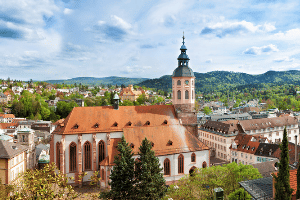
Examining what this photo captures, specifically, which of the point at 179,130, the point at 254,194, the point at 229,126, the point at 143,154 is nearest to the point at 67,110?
the point at 229,126

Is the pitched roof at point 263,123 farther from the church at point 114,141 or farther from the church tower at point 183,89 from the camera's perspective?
the church at point 114,141

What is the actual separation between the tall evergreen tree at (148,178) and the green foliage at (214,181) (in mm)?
1708

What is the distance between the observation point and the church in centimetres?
3928

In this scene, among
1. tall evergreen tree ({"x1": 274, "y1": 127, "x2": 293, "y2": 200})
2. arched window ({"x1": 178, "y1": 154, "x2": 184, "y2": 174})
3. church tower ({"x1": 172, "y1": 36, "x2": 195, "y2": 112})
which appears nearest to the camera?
tall evergreen tree ({"x1": 274, "y1": 127, "x2": 293, "y2": 200})

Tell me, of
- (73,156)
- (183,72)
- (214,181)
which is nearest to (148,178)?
(214,181)

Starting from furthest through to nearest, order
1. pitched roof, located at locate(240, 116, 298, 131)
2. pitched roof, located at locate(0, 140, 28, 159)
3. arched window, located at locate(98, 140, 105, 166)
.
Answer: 1. pitched roof, located at locate(240, 116, 298, 131)
2. arched window, located at locate(98, 140, 105, 166)
3. pitched roof, located at locate(0, 140, 28, 159)

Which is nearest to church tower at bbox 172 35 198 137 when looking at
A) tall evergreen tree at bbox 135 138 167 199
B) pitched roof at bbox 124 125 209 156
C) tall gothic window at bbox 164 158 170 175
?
pitched roof at bbox 124 125 209 156

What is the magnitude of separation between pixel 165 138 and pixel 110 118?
381 inches

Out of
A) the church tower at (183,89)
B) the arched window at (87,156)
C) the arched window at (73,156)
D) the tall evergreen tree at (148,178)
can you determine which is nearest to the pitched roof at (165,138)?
the church tower at (183,89)

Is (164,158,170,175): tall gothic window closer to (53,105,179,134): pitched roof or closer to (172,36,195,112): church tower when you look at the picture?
(53,105,179,134): pitched roof

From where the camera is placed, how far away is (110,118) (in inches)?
1644

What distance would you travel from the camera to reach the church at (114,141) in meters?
39.3

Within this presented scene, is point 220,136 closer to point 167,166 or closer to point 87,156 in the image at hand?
point 167,166

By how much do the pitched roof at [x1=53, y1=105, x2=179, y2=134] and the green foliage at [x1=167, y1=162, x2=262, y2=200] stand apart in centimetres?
1558
